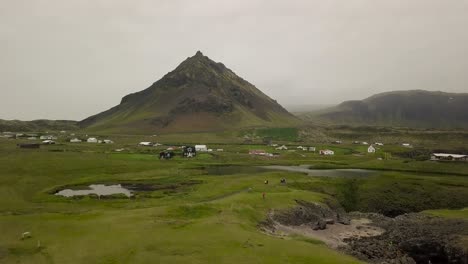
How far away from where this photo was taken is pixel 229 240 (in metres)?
40.9

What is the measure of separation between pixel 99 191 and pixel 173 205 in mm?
32774

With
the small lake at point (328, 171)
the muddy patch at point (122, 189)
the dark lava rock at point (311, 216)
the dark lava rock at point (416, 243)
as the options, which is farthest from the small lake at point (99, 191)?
the small lake at point (328, 171)

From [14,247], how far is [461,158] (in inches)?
5565

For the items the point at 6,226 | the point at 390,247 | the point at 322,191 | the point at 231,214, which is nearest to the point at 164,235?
the point at 231,214

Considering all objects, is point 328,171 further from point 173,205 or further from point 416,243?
point 173,205

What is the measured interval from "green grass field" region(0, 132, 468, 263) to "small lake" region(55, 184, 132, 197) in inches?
133

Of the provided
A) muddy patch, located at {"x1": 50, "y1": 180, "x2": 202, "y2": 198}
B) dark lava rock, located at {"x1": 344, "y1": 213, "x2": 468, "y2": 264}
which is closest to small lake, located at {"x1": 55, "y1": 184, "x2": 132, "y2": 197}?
muddy patch, located at {"x1": 50, "y1": 180, "x2": 202, "y2": 198}

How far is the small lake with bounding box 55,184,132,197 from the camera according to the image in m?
79.5

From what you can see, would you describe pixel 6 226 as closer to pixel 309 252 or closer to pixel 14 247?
pixel 14 247

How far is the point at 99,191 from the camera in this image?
83.0 meters

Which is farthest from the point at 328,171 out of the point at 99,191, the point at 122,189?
the point at 99,191

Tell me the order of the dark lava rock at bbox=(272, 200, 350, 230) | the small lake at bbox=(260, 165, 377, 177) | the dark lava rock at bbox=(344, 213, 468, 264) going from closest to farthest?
1. the dark lava rock at bbox=(344, 213, 468, 264)
2. the dark lava rock at bbox=(272, 200, 350, 230)
3. the small lake at bbox=(260, 165, 377, 177)

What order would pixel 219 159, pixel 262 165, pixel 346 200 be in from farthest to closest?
pixel 219 159, pixel 262 165, pixel 346 200

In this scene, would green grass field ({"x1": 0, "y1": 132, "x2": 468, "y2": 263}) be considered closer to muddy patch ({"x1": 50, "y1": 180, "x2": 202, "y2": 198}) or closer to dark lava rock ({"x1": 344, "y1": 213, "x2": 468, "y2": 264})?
muddy patch ({"x1": 50, "y1": 180, "x2": 202, "y2": 198})
